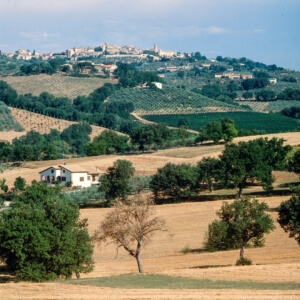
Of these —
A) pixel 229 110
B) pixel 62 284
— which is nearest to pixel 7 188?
pixel 62 284

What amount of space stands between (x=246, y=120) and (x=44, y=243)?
13407 cm

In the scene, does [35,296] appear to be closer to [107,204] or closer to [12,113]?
[107,204]

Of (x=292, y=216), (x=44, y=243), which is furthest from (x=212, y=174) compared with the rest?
(x=44, y=243)

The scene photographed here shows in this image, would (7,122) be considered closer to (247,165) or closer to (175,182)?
(175,182)

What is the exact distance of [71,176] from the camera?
9238 cm

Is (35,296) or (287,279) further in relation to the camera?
(287,279)

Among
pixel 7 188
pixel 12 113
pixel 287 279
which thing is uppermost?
pixel 12 113

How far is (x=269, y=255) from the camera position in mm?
46688

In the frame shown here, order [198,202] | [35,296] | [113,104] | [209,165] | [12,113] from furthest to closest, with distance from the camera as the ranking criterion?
[113,104] < [12,113] < [209,165] < [198,202] < [35,296]

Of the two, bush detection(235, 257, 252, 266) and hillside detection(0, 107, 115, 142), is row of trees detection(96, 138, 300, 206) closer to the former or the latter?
bush detection(235, 257, 252, 266)

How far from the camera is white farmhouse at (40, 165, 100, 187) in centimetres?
9225

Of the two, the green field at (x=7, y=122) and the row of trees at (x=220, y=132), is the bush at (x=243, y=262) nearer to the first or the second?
the row of trees at (x=220, y=132)

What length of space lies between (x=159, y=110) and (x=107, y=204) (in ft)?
395

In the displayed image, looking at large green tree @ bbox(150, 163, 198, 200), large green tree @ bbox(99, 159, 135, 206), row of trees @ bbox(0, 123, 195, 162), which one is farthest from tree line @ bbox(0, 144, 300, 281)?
row of trees @ bbox(0, 123, 195, 162)
